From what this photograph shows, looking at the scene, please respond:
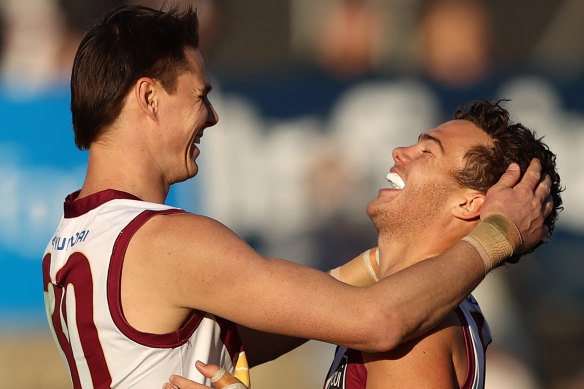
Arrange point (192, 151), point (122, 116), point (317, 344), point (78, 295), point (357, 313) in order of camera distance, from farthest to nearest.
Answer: point (317, 344) < point (192, 151) < point (122, 116) < point (78, 295) < point (357, 313)

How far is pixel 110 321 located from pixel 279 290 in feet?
1.88

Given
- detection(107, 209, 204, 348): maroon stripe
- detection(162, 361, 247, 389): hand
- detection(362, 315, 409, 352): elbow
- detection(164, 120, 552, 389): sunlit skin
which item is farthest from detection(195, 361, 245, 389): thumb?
detection(164, 120, 552, 389): sunlit skin

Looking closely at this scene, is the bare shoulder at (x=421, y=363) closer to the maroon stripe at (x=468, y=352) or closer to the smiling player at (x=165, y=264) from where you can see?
the maroon stripe at (x=468, y=352)

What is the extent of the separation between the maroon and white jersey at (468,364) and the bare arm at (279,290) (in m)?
0.43

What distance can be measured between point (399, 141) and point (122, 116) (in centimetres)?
560

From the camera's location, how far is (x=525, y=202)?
2.79m

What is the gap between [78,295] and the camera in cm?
271

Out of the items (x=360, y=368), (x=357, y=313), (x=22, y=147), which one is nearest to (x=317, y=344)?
(x=22, y=147)

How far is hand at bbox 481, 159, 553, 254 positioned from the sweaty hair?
1247 millimetres

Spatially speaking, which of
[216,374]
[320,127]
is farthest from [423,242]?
[320,127]

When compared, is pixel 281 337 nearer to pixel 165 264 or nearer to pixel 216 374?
pixel 216 374

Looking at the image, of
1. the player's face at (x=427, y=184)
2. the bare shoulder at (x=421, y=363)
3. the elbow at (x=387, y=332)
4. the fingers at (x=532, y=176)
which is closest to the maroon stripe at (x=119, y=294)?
the elbow at (x=387, y=332)

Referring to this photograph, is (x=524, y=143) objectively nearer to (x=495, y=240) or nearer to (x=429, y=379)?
(x=495, y=240)

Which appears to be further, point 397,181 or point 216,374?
point 397,181
